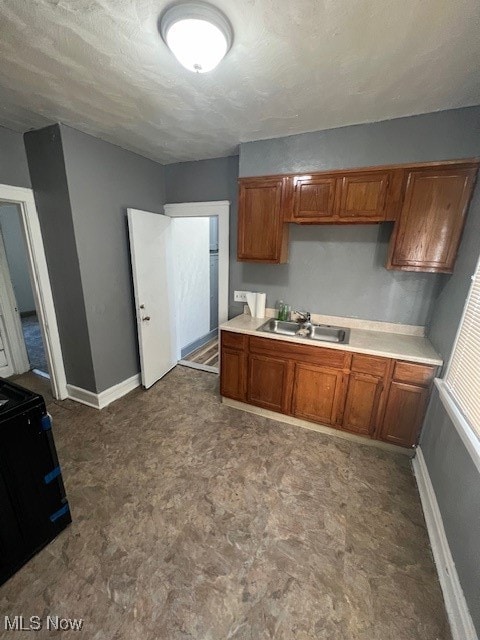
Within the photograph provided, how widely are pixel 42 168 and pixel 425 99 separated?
2.99 m

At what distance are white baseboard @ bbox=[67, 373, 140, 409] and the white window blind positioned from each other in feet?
9.79

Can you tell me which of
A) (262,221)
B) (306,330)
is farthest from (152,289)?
(306,330)

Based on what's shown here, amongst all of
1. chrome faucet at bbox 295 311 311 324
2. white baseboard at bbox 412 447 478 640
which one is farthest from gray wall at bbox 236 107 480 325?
white baseboard at bbox 412 447 478 640

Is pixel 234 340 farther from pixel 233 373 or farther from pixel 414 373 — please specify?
pixel 414 373

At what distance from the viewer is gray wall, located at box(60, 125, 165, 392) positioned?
2.29 m

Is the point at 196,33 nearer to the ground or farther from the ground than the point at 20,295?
farther from the ground

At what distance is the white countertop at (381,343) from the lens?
1971 mm

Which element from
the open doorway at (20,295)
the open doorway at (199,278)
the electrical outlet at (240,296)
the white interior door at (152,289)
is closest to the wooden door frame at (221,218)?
the open doorway at (199,278)

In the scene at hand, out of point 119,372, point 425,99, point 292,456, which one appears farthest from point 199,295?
point 425,99

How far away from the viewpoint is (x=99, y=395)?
266 cm

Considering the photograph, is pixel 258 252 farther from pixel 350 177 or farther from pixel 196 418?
pixel 196 418

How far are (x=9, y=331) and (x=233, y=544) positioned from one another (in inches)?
138

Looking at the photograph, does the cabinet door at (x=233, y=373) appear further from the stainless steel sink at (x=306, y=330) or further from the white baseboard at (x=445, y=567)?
the white baseboard at (x=445, y=567)

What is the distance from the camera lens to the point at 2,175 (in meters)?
2.17
